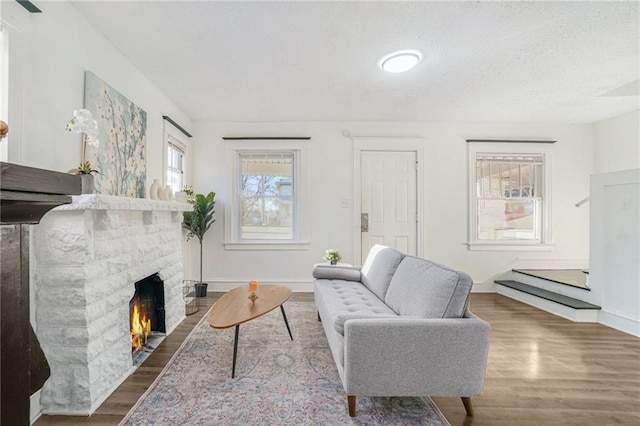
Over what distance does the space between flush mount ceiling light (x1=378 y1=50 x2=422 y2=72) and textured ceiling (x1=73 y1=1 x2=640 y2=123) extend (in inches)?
3.0

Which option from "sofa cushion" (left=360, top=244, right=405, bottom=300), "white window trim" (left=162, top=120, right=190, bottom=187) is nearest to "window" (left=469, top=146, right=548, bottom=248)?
"sofa cushion" (left=360, top=244, right=405, bottom=300)

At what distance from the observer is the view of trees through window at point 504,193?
448 cm

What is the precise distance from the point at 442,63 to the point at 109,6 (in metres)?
2.70

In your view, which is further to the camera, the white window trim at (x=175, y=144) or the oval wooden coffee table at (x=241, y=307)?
the white window trim at (x=175, y=144)

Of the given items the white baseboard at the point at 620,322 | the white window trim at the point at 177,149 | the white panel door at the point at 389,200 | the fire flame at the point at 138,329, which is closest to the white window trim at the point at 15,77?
the fire flame at the point at 138,329

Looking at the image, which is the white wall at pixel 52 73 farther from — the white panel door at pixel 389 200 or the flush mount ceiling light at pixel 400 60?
the white panel door at pixel 389 200

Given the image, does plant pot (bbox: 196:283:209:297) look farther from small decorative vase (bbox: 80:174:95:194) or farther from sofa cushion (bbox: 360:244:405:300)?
small decorative vase (bbox: 80:174:95:194)

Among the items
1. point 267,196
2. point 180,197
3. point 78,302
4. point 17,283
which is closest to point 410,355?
point 17,283

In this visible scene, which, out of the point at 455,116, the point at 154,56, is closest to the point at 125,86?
the point at 154,56

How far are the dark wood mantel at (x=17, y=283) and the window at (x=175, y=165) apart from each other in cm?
351

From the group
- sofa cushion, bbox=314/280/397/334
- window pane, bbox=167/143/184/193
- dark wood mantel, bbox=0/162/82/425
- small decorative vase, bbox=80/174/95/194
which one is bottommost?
sofa cushion, bbox=314/280/397/334

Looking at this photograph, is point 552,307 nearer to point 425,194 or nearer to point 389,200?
point 425,194

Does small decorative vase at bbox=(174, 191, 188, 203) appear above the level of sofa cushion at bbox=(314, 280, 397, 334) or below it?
above

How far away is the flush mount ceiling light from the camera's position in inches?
98.3
